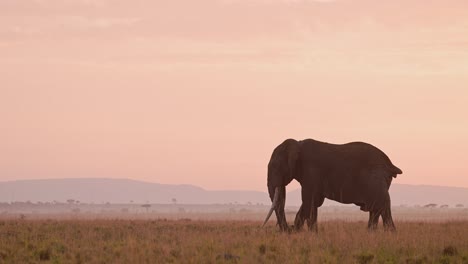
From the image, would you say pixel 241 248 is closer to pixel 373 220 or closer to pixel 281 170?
pixel 281 170

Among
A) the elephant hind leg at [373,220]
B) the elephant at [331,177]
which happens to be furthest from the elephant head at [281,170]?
the elephant hind leg at [373,220]

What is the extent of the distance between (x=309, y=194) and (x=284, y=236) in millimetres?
3170

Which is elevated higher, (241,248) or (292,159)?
(292,159)

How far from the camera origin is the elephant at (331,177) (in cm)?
2767

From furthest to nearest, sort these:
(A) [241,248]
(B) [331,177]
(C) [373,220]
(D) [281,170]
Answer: (D) [281,170], (B) [331,177], (C) [373,220], (A) [241,248]

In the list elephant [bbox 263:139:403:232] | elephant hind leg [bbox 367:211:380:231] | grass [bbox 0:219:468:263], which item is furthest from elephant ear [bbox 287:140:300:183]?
elephant hind leg [bbox 367:211:380:231]

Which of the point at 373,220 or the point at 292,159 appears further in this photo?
the point at 292,159

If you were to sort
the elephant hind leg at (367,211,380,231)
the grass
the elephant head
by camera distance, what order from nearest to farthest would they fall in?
the grass
the elephant hind leg at (367,211,380,231)
the elephant head

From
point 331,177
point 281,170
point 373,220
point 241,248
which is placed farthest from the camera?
point 281,170

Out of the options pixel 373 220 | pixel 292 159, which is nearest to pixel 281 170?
pixel 292 159

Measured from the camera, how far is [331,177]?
1107 inches

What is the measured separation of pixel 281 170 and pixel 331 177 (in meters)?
1.75

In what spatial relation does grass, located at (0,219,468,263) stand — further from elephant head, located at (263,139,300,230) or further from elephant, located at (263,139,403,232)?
elephant head, located at (263,139,300,230)

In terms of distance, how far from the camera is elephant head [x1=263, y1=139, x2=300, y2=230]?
92.5 ft
